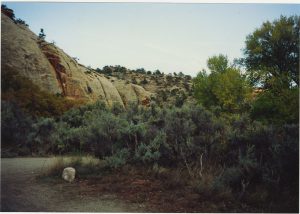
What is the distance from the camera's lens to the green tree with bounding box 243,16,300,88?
21.0m

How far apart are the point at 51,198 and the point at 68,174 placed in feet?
3.99

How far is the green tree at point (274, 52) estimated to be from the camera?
21.0 meters

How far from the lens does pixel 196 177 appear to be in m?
6.86

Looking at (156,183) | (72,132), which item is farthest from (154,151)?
(72,132)

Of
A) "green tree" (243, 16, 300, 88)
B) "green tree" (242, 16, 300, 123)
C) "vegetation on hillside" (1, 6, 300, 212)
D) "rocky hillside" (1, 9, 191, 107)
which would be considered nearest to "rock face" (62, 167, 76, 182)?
"vegetation on hillside" (1, 6, 300, 212)

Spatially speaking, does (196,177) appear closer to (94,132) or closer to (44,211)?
(44,211)

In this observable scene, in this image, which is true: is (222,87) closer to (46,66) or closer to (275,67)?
(275,67)

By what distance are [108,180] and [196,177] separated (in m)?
2.19

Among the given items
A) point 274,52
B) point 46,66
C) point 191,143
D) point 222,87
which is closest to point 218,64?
point 222,87

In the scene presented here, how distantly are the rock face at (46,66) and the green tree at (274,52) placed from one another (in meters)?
13.9

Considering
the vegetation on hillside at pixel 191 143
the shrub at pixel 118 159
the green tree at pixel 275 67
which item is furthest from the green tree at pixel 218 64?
the shrub at pixel 118 159

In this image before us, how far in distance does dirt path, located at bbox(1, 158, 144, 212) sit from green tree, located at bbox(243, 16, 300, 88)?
676 inches

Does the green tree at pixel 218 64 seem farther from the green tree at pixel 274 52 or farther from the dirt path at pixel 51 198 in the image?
the dirt path at pixel 51 198

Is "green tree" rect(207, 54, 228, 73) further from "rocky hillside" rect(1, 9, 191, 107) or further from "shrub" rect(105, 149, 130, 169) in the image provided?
"shrub" rect(105, 149, 130, 169)
